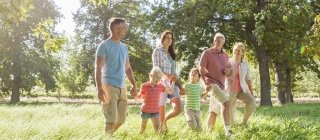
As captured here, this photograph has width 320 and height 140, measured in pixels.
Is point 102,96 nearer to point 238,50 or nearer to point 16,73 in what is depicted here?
point 238,50

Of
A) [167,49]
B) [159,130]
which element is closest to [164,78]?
[167,49]

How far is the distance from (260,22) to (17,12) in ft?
54.6

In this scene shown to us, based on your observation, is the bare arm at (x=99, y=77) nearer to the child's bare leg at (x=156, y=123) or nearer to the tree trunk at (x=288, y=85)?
the child's bare leg at (x=156, y=123)

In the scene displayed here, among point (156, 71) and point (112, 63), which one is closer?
point (112, 63)

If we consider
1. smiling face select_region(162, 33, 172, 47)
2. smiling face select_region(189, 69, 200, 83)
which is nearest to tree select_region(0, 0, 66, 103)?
smiling face select_region(189, 69, 200, 83)

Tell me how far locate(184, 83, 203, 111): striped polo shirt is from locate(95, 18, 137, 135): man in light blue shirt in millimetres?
2075

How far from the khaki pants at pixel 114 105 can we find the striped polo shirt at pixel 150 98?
3.01 ft

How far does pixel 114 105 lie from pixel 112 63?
0.60m

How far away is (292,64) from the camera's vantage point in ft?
79.7

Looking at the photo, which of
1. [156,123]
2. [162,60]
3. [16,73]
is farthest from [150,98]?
[16,73]

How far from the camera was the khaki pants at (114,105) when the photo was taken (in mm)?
6336

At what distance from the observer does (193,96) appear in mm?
8438

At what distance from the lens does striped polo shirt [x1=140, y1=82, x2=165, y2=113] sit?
7.46 m

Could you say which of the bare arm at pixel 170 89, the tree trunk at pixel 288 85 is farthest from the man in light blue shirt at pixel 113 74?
the tree trunk at pixel 288 85
